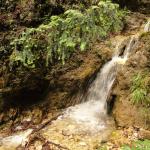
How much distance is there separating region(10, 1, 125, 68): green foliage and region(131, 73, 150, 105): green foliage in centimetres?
136

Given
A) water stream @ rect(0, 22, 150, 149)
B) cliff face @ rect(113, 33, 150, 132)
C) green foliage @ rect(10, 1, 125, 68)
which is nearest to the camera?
green foliage @ rect(10, 1, 125, 68)

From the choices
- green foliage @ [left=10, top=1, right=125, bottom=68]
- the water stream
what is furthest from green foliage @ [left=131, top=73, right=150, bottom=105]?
green foliage @ [left=10, top=1, right=125, bottom=68]

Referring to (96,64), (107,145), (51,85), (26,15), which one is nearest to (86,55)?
(96,64)

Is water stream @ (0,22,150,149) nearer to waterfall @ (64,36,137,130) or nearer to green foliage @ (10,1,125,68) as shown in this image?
waterfall @ (64,36,137,130)

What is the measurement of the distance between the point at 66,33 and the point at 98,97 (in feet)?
8.21

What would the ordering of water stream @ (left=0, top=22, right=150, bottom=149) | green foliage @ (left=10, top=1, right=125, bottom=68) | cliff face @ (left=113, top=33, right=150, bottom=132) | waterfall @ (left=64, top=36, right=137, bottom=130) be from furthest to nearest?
waterfall @ (left=64, top=36, right=137, bottom=130)
water stream @ (left=0, top=22, right=150, bottom=149)
cliff face @ (left=113, top=33, right=150, bottom=132)
green foliage @ (left=10, top=1, right=125, bottom=68)

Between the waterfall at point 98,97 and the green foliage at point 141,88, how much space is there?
1.12 metres

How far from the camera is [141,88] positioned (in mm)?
7406

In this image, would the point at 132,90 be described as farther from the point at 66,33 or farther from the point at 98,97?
the point at 66,33

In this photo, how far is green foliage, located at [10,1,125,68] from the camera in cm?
696

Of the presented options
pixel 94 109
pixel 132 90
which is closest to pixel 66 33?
pixel 132 90

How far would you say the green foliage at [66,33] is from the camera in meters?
6.96

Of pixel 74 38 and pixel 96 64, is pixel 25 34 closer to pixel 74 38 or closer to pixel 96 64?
pixel 74 38

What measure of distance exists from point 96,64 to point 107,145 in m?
3.00
